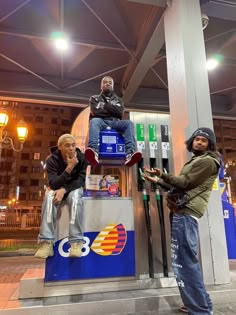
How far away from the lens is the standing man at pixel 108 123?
8.50 feet

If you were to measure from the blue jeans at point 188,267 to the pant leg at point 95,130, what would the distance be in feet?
3.59

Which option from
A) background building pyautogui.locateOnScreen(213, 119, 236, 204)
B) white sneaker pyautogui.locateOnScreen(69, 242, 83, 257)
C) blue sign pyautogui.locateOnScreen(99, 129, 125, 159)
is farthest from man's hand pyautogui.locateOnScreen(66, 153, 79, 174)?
background building pyautogui.locateOnScreen(213, 119, 236, 204)

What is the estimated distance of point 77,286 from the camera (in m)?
2.36

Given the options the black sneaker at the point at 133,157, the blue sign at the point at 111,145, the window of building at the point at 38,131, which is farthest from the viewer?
the window of building at the point at 38,131

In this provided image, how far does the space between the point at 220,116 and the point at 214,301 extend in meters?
Answer: 6.12

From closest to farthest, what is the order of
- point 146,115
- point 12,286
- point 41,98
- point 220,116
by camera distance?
point 12,286
point 146,115
point 41,98
point 220,116

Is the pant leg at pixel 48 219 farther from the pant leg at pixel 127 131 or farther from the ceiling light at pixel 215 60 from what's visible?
the ceiling light at pixel 215 60

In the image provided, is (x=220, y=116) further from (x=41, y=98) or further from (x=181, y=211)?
(x=181, y=211)

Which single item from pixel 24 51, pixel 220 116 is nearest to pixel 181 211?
pixel 24 51

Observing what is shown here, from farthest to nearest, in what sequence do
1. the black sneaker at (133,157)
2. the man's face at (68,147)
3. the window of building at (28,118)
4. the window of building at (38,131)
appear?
1. the window of building at (38,131)
2. the window of building at (28,118)
3. the black sneaker at (133,157)
4. the man's face at (68,147)

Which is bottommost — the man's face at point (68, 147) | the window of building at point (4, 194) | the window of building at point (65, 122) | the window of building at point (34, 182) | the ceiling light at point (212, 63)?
the man's face at point (68, 147)

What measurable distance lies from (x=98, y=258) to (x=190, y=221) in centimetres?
103

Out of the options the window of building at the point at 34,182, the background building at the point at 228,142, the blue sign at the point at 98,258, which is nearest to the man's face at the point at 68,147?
the blue sign at the point at 98,258

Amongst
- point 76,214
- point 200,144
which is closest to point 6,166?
point 76,214
